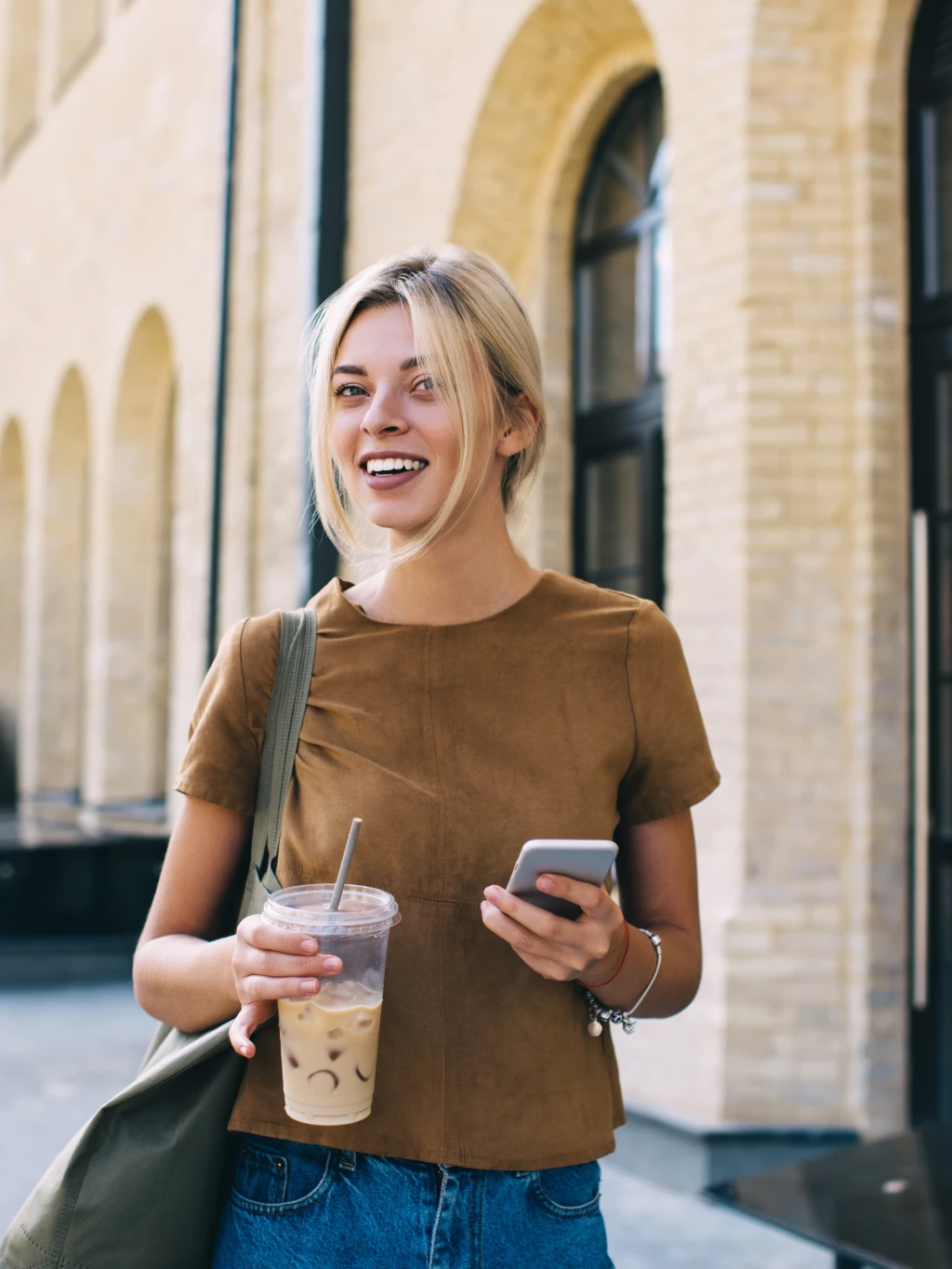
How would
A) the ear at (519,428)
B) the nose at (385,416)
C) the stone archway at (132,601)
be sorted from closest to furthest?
the nose at (385,416)
the ear at (519,428)
the stone archway at (132,601)

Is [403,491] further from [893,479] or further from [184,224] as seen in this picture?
[184,224]

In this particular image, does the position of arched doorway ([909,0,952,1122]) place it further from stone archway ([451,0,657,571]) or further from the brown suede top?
the brown suede top

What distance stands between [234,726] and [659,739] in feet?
1.57

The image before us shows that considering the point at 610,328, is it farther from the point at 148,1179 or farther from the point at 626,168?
the point at 148,1179

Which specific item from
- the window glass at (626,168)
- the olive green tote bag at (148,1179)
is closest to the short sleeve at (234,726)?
the olive green tote bag at (148,1179)

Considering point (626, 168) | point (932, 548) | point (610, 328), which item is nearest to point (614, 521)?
point (610, 328)

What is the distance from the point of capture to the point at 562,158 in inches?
271

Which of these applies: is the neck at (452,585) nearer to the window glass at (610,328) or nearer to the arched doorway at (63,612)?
the window glass at (610,328)

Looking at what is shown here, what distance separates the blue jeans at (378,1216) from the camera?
1352 millimetres

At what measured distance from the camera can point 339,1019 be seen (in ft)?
4.30

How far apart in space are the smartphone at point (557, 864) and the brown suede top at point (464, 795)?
137 mm

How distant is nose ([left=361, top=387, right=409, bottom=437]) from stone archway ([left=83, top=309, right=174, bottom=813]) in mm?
10813

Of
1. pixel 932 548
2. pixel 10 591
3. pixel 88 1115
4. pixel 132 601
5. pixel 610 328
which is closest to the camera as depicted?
pixel 932 548

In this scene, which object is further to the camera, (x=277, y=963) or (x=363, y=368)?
(x=363, y=368)
